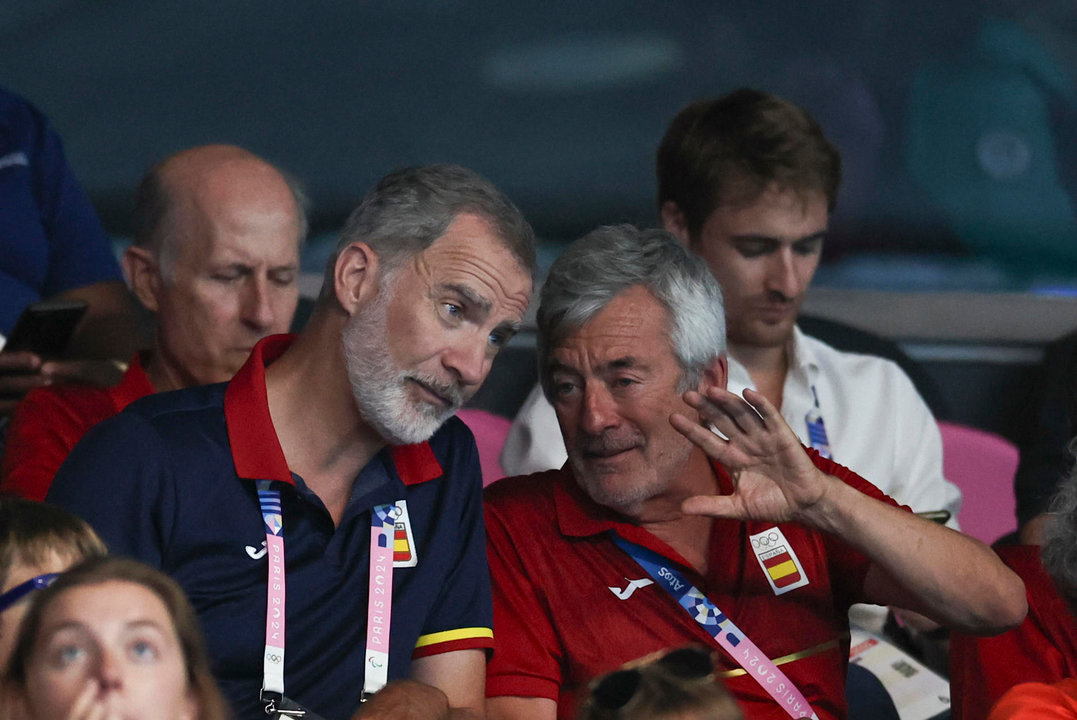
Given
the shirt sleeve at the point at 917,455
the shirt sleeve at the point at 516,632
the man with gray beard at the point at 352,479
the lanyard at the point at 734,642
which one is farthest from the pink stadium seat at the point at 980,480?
the man with gray beard at the point at 352,479

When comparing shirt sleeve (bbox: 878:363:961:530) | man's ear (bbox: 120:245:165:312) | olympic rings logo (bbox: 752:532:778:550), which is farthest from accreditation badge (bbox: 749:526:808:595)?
man's ear (bbox: 120:245:165:312)

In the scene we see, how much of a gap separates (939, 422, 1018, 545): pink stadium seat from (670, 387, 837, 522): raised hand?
64.3 inches

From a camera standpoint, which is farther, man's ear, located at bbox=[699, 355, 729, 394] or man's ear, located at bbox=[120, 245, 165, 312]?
man's ear, located at bbox=[120, 245, 165, 312]

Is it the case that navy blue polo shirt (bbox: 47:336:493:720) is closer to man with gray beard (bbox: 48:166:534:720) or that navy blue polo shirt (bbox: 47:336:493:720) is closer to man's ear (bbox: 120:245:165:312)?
man with gray beard (bbox: 48:166:534:720)

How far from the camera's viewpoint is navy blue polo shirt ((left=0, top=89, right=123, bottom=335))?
9.92ft

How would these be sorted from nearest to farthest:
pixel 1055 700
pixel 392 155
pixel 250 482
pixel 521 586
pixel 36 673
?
1. pixel 36 673
2. pixel 1055 700
3. pixel 250 482
4. pixel 521 586
5. pixel 392 155

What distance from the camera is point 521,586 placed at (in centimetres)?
230

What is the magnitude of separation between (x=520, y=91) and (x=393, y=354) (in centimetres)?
239

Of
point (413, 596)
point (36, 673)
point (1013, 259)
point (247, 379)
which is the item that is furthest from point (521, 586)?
point (1013, 259)

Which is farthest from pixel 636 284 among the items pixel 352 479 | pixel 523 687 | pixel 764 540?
pixel 523 687

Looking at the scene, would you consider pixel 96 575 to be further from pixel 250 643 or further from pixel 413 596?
pixel 413 596

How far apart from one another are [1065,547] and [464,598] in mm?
875

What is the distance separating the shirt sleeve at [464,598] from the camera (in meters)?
2.19

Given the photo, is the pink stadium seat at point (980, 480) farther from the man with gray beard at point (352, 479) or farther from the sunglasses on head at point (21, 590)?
the sunglasses on head at point (21, 590)
